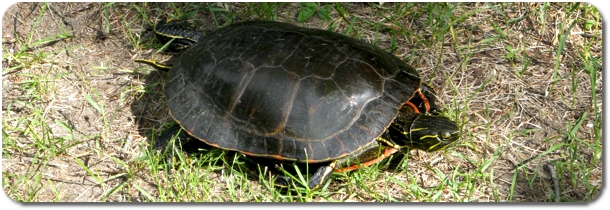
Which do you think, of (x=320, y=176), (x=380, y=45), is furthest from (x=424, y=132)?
(x=380, y=45)

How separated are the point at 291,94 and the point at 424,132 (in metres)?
0.93

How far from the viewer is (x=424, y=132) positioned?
12.5 ft

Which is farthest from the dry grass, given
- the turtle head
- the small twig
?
the turtle head

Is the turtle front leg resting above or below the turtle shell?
below

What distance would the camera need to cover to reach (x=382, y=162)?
4.09 meters

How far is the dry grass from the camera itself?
3.95m

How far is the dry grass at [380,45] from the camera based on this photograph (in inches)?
155

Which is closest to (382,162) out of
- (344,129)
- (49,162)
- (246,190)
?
(344,129)

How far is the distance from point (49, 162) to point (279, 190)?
1.73m

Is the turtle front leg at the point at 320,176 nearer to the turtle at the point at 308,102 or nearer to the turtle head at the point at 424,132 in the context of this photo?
the turtle at the point at 308,102

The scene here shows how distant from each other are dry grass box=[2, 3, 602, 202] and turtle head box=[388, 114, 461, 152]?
8.0 inches

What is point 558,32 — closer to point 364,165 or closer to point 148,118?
point 364,165

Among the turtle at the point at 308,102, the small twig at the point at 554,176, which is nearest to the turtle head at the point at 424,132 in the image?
the turtle at the point at 308,102

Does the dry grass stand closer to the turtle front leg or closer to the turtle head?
the turtle front leg
